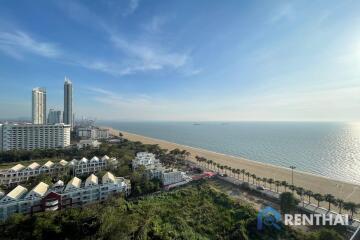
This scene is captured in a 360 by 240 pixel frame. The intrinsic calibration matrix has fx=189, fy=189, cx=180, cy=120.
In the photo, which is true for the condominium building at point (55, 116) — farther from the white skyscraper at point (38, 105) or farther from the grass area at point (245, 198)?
the grass area at point (245, 198)

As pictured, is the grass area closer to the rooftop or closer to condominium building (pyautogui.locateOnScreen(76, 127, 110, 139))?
the rooftop

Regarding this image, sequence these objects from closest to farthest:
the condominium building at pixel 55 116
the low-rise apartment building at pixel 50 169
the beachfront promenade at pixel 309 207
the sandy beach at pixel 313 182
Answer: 1. the beachfront promenade at pixel 309 207
2. the sandy beach at pixel 313 182
3. the low-rise apartment building at pixel 50 169
4. the condominium building at pixel 55 116

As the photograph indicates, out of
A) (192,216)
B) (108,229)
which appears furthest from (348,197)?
(108,229)

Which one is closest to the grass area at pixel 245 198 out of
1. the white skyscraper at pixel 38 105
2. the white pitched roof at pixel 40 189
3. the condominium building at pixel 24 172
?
the white pitched roof at pixel 40 189

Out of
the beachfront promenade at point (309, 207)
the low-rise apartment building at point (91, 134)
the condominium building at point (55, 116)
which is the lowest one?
the beachfront promenade at point (309, 207)

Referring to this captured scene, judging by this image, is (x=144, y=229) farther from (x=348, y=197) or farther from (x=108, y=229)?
(x=348, y=197)

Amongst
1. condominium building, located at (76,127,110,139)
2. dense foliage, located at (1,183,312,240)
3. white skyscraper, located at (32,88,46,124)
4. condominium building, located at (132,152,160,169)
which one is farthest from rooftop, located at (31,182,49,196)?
white skyscraper, located at (32,88,46,124)

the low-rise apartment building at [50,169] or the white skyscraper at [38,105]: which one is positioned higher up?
the white skyscraper at [38,105]
